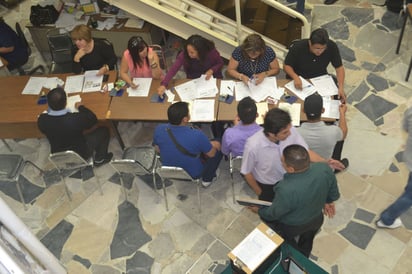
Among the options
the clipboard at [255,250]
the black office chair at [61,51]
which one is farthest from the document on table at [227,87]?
the black office chair at [61,51]

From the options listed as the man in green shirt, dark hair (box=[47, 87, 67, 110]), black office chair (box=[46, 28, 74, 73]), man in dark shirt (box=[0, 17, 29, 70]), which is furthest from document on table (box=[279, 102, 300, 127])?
man in dark shirt (box=[0, 17, 29, 70])

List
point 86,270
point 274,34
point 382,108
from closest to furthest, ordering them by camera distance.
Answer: point 86,270 → point 382,108 → point 274,34

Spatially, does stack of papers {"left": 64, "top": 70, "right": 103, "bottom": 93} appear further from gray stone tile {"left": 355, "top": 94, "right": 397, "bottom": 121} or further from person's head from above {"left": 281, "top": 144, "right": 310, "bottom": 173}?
gray stone tile {"left": 355, "top": 94, "right": 397, "bottom": 121}

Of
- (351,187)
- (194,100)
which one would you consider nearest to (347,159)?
(351,187)

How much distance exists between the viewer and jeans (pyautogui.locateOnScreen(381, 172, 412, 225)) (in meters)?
4.19

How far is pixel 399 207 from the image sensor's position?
439cm

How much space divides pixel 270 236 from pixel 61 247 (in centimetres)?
273

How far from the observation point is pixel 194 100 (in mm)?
5145

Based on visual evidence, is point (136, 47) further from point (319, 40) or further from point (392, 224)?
point (392, 224)

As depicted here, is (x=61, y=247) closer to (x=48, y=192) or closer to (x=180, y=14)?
(x=48, y=192)

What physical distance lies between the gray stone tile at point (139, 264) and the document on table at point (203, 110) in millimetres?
1632

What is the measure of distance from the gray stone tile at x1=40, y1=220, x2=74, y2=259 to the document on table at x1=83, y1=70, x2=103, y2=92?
1.69m

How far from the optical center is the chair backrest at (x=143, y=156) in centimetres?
508

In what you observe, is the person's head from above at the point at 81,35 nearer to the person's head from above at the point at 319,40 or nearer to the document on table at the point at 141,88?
the document on table at the point at 141,88
